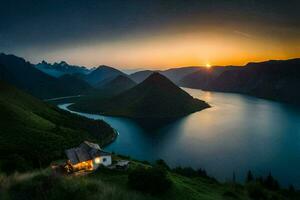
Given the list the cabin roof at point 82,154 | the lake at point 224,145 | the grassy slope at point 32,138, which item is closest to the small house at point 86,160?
the cabin roof at point 82,154

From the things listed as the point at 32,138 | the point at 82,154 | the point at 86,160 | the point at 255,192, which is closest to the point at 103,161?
the point at 86,160

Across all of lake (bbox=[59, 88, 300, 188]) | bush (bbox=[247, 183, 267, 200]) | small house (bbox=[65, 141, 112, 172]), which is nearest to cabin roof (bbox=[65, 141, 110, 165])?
small house (bbox=[65, 141, 112, 172])

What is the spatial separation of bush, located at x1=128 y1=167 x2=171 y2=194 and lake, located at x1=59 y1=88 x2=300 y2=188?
161 feet

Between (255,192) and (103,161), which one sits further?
(255,192)

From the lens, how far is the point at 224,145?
396 ft

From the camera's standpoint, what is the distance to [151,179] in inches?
1442

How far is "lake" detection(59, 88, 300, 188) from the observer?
3605 inches

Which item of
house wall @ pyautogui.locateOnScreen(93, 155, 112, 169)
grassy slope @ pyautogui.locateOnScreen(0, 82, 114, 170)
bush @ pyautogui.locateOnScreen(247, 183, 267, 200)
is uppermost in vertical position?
house wall @ pyautogui.locateOnScreen(93, 155, 112, 169)

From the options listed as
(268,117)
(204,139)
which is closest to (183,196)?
(204,139)

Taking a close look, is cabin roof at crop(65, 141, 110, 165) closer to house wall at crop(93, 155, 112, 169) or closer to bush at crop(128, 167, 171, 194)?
house wall at crop(93, 155, 112, 169)

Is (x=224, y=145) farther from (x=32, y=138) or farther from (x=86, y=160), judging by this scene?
(x=86, y=160)

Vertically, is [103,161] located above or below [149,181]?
below

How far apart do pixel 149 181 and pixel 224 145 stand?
90.4m

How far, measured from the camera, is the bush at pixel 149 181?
3621cm
